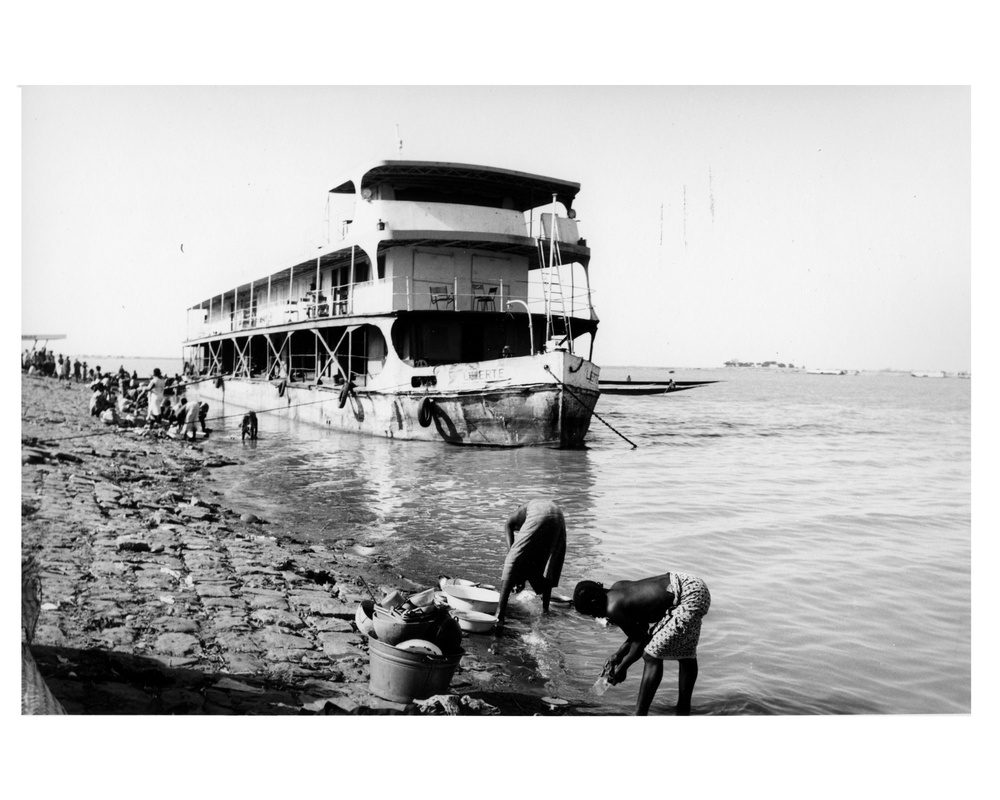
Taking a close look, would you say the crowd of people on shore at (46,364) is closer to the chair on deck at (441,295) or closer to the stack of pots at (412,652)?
the stack of pots at (412,652)

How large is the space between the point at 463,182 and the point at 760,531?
518cm

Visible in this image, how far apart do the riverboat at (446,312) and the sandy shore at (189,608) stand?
327cm

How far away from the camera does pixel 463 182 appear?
888 centimetres

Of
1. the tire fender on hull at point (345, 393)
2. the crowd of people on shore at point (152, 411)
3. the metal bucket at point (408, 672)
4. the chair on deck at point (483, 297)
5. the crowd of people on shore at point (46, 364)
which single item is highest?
the chair on deck at point (483, 297)

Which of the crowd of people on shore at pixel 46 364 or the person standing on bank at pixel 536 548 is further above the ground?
the crowd of people on shore at pixel 46 364

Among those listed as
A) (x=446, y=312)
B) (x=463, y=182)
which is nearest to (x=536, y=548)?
(x=446, y=312)

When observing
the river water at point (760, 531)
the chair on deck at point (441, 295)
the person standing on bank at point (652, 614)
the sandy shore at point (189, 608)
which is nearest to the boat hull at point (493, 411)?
the river water at point (760, 531)

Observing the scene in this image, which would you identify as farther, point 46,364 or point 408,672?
point 46,364

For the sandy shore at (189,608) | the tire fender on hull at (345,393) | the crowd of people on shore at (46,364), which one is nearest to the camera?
the sandy shore at (189,608)

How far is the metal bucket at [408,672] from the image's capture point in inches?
163

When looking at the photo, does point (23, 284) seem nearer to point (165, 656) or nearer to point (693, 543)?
point (165, 656)

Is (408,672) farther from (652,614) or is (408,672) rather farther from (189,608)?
(189,608)

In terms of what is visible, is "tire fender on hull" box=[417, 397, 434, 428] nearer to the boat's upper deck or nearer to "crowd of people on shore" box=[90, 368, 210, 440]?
the boat's upper deck

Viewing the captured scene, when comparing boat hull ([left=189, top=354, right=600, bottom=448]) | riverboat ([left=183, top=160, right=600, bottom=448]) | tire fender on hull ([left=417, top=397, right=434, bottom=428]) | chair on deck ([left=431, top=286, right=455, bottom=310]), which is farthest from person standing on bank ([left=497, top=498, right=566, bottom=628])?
tire fender on hull ([left=417, top=397, right=434, bottom=428])
